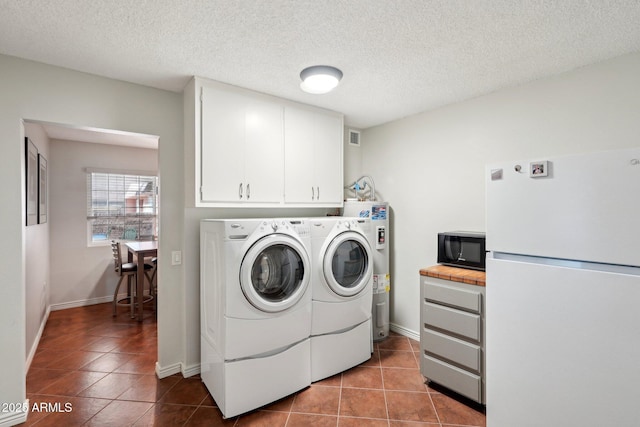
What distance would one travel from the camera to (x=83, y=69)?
224cm

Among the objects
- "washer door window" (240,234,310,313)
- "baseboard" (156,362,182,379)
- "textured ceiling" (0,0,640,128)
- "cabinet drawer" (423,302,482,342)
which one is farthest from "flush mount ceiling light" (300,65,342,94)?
"baseboard" (156,362,182,379)

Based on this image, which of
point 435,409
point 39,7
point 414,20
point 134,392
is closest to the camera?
point 39,7

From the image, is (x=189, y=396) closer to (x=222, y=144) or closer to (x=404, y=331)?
(x=222, y=144)

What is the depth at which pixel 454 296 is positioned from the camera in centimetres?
227

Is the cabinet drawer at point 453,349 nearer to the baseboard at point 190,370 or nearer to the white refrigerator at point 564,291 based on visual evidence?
the white refrigerator at point 564,291

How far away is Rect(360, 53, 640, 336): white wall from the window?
12.1 feet

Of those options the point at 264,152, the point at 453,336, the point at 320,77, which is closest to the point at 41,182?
the point at 264,152

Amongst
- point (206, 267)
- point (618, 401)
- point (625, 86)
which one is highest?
point (625, 86)

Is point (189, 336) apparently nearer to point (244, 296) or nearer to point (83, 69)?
point (244, 296)

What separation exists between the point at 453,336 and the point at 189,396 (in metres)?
2.04

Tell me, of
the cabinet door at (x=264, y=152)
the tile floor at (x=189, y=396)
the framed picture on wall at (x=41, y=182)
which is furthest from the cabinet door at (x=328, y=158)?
the framed picture on wall at (x=41, y=182)

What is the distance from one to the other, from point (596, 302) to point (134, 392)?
304 cm

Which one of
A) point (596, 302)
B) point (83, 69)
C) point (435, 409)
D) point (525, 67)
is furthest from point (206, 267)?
point (525, 67)

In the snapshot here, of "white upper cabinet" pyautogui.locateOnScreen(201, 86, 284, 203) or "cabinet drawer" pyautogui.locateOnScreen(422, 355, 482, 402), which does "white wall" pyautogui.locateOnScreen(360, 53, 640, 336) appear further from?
"white upper cabinet" pyautogui.locateOnScreen(201, 86, 284, 203)
